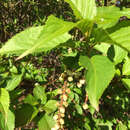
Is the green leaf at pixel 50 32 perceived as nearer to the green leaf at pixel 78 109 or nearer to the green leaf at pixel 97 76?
the green leaf at pixel 97 76

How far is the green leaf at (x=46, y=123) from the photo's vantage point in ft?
3.59

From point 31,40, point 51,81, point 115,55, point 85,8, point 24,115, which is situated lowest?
Answer: point 51,81

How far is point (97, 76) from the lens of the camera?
589 mm

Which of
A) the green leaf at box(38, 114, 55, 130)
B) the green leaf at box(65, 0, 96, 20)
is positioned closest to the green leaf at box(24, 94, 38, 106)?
the green leaf at box(38, 114, 55, 130)

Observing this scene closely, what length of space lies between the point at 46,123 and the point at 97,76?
0.67m

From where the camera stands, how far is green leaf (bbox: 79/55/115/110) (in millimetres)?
532

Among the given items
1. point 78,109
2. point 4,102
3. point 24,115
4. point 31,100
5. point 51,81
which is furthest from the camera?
point 51,81

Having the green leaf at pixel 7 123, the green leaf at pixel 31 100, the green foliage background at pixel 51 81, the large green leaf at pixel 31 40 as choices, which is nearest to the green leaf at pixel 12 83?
the green foliage background at pixel 51 81

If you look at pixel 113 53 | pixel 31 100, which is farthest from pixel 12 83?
pixel 113 53

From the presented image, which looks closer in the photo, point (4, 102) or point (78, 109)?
point (4, 102)

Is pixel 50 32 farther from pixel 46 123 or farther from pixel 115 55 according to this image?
pixel 46 123

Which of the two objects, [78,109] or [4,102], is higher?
[4,102]

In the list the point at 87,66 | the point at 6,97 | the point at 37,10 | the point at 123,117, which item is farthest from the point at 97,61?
the point at 37,10

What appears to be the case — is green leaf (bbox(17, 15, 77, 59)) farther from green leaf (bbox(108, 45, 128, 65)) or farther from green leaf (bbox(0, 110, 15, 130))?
green leaf (bbox(0, 110, 15, 130))
